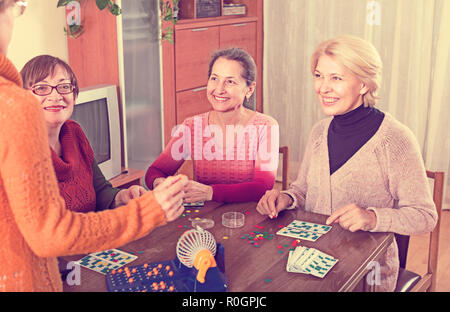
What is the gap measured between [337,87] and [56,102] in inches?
40.4

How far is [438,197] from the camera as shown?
196 centimetres

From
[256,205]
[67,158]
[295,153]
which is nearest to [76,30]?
[67,158]

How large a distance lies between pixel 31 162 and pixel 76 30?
8.46 feet

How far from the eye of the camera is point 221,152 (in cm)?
240

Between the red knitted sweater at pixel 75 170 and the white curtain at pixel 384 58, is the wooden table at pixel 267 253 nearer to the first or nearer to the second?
the red knitted sweater at pixel 75 170

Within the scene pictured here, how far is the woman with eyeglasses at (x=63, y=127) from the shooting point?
71.6 inches

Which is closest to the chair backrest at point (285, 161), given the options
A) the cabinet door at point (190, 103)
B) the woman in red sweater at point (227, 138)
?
the woman in red sweater at point (227, 138)

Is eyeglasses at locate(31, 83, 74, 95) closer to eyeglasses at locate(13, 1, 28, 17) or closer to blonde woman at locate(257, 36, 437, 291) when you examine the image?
eyeglasses at locate(13, 1, 28, 17)

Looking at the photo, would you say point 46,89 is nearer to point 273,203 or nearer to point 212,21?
point 273,203

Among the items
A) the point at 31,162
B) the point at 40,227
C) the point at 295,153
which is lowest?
the point at 295,153

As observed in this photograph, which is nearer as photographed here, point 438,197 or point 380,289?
point 380,289

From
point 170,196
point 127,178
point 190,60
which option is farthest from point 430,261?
point 190,60

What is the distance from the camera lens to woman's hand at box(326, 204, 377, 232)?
1.71 m
